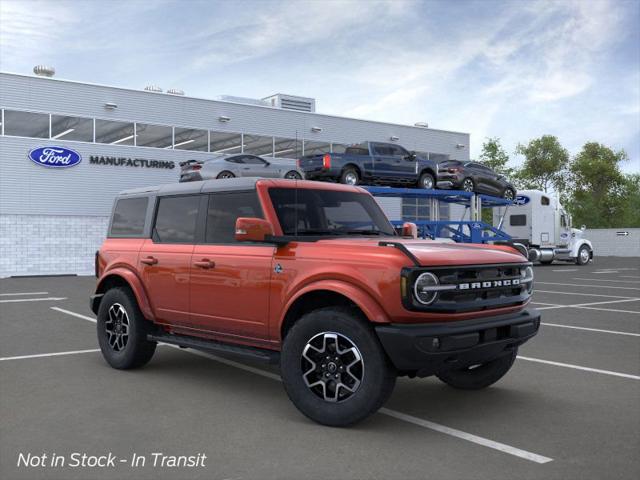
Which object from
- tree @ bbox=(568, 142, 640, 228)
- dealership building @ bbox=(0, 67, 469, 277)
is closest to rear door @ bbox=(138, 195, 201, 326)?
dealership building @ bbox=(0, 67, 469, 277)

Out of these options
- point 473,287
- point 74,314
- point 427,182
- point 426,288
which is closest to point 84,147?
point 427,182

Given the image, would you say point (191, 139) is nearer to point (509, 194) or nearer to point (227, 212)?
point (509, 194)

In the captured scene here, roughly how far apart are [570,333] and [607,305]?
4.45 meters

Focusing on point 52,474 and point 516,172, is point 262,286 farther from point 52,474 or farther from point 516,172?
point 516,172

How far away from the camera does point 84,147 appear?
2730 cm

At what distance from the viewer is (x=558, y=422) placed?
5039 mm

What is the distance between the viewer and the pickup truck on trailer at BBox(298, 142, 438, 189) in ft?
63.3

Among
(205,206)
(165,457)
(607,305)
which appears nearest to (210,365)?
(205,206)

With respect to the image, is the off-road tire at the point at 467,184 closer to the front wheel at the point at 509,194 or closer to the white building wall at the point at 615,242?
the front wheel at the point at 509,194

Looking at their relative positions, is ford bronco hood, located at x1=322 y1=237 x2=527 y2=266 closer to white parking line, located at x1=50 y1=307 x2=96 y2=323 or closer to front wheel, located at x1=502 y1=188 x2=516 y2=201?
white parking line, located at x1=50 y1=307 x2=96 y2=323

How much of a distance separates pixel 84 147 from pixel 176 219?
2257cm

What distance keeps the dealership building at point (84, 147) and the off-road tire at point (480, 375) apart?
62.3 ft

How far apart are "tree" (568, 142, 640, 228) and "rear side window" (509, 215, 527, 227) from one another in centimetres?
4539

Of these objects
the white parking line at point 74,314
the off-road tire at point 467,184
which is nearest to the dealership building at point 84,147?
the off-road tire at point 467,184
